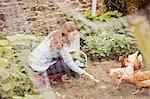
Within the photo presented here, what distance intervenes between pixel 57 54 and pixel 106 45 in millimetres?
1320

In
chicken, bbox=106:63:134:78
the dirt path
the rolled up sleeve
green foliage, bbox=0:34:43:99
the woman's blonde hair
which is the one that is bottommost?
the dirt path

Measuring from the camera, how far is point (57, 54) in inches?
145

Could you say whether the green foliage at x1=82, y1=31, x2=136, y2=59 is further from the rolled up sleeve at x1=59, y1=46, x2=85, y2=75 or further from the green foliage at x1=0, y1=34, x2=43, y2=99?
the green foliage at x1=0, y1=34, x2=43, y2=99

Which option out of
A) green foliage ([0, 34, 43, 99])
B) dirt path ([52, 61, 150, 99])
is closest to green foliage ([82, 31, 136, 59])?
dirt path ([52, 61, 150, 99])

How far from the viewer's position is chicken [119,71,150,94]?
338 centimetres

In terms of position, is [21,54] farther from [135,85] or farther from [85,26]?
[85,26]

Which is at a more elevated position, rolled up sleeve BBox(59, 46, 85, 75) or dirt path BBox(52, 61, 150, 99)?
rolled up sleeve BBox(59, 46, 85, 75)

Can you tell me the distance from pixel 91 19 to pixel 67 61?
79.7 inches

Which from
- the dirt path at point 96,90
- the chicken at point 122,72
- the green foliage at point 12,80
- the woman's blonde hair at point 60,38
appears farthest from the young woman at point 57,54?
the green foliage at point 12,80

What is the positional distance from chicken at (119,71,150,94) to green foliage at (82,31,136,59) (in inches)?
45.1

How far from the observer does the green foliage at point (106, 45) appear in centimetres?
480

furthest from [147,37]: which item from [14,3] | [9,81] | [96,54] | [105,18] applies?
[105,18]

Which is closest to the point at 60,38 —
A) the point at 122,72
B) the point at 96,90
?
the point at 96,90

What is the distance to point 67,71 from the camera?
374 cm
